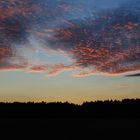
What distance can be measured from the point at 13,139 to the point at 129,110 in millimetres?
73467

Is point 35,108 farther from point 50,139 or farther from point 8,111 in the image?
point 50,139

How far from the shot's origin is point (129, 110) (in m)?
102

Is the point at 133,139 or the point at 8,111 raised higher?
the point at 8,111

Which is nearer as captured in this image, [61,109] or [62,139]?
[62,139]

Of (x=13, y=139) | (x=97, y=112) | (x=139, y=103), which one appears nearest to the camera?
(x=13, y=139)

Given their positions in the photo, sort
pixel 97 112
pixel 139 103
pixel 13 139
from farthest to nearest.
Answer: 1. pixel 97 112
2. pixel 139 103
3. pixel 13 139

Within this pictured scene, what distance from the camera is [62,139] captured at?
32156 mm

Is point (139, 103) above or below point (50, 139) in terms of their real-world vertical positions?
above

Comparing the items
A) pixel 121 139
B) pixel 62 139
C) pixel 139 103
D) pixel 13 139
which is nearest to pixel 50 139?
pixel 62 139

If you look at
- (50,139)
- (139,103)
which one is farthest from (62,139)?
(139,103)

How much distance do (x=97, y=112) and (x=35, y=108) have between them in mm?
19629

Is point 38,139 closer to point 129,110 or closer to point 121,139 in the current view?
point 121,139

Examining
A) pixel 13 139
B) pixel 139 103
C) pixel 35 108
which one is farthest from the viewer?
pixel 35 108

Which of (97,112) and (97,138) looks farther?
(97,112)
